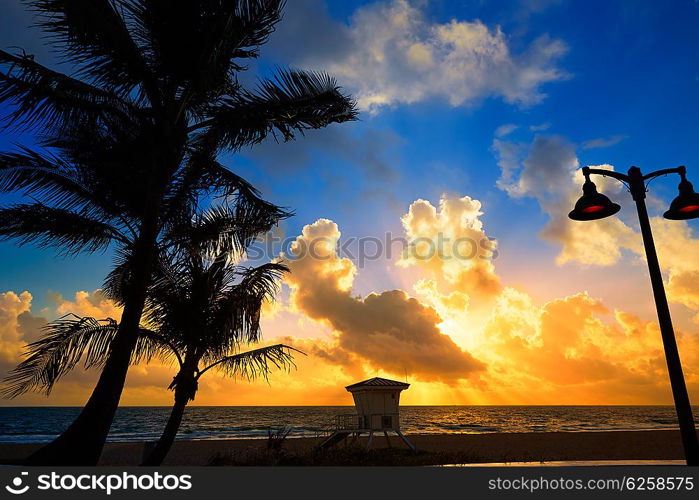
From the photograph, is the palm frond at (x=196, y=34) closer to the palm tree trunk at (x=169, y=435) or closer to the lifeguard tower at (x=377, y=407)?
the palm tree trunk at (x=169, y=435)

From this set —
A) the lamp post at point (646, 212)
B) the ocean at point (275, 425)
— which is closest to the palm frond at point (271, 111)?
the lamp post at point (646, 212)

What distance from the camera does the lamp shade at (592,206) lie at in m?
6.56

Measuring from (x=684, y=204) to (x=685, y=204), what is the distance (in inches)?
0.5

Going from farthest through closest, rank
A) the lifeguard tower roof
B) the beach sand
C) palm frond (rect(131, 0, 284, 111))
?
the beach sand < the lifeguard tower roof < palm frond (rect(131, 0, 284, 111))

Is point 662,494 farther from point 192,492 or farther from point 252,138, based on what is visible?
point 252,138

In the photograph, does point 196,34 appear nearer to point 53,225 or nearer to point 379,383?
point 53,225

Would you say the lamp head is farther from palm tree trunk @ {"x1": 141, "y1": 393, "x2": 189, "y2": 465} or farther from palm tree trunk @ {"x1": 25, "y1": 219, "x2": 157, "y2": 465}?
palm tree trunk @ {"x1": 141, "y1": 393, "x2": 189, "y2": 465}

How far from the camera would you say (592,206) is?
6.58 meters

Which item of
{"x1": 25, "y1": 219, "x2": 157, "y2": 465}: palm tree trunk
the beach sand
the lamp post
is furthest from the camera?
the beach sand

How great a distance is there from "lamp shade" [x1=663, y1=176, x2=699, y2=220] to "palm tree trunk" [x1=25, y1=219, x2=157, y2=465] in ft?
28.3

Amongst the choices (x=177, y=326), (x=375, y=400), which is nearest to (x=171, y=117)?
(x=177, y=326)

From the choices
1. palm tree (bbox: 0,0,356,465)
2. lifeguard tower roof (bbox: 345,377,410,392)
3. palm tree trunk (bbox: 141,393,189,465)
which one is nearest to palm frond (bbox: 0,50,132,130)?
palm tree (bbox: 0,0,356,465)

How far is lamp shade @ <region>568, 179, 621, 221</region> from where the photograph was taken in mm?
6559

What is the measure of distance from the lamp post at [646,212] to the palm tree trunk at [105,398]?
23.7 ft
